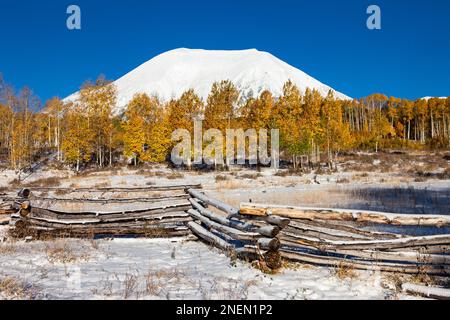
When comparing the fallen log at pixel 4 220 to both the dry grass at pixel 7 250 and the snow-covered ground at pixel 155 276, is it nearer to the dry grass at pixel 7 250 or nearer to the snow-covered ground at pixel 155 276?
the snow-covered ground at pixel 155 276

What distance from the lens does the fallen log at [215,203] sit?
7.02m

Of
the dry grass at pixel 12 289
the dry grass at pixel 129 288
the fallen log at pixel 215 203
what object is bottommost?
the dry grass at pixel 129 288

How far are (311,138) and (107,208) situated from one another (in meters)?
28.0

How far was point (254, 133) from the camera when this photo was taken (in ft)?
132

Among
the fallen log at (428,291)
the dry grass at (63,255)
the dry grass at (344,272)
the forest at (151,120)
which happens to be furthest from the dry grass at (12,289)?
the forest at (151,120)

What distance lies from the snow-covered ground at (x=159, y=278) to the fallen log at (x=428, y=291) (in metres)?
0.18

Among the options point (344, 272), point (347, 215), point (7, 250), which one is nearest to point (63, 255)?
point (7, 250)

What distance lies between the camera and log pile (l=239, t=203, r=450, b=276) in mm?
5301

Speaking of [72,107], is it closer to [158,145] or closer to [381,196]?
[158,145]

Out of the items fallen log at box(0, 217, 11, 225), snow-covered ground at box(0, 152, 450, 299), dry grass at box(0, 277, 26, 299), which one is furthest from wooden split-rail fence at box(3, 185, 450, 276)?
dry grass at box(0, 277, 26, 299)

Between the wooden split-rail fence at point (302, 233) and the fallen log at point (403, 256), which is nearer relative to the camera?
the fallen log at point (403, 256)

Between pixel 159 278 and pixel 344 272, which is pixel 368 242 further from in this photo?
pixel 159 278

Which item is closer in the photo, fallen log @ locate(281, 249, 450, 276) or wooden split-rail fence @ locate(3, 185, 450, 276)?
fallen log @ locate(281, 249, 450, 276)

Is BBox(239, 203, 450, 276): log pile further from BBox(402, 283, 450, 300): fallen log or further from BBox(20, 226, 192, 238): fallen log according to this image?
BBox(20, 226, 192, 238): fallen log
